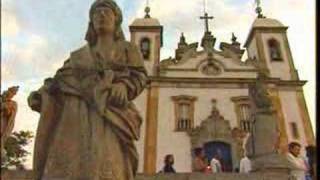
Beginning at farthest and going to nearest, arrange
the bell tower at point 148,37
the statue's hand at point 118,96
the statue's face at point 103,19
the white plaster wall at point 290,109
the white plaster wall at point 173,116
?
the bell tower at point 148,37
the white plaster wall at point 290,109
the white plaster wall at point 173,116
the statue's face at point 103,19
the statue's hand at point 118,96

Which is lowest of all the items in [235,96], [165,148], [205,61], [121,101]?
[121,101]

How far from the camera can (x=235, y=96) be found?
30.7m

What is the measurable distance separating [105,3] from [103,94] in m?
0.88

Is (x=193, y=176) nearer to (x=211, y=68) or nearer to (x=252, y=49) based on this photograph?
(x=211, y=68)

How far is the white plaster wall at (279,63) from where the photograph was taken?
3225 centimetres

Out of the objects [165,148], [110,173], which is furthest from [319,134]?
[165,148]

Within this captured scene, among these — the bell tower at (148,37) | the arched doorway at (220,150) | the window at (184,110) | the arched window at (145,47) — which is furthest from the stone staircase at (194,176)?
the arched window at (145,47)

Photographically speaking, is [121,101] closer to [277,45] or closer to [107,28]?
[107,28]

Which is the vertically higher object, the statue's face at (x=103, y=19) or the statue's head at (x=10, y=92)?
the statue's head at (x=10, y=92)

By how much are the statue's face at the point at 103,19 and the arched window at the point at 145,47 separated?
28175mm

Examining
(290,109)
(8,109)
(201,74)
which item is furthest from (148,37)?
(8,109)

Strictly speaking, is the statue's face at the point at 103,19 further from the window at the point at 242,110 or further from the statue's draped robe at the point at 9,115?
the window at the point at 242,110

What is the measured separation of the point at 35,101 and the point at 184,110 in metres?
26.1

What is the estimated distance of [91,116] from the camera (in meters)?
4.02
